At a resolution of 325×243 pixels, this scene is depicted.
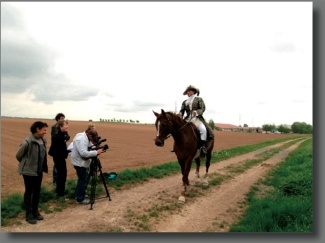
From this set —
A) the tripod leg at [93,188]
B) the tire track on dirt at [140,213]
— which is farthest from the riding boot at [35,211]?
the tripod leg at [93,188]

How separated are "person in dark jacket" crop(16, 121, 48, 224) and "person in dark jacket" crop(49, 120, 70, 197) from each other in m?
1.59

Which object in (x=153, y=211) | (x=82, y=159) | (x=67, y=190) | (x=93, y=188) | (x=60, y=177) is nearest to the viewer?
(x=153, y=211)

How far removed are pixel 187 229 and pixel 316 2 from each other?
5816 millimetres

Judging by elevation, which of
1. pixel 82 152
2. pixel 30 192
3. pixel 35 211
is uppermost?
pixel 82 152

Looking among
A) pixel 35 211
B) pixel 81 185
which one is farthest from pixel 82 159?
pixel 35 211

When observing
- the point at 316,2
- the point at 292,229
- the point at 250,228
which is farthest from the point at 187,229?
the point at 316,2

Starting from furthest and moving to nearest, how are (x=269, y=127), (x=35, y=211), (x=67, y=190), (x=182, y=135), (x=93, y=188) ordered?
(x=269, y=127) → (x=182, y=135) → (x=67, y=190) → (x=93, y=188) → (x=35, y=211)

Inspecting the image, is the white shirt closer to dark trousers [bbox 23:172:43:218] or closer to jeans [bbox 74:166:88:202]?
jeans [bbox 74:166:88:202]

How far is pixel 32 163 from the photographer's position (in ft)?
19.3

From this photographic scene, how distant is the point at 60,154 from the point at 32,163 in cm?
199

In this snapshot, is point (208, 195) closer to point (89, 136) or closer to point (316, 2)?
point (89, 136)

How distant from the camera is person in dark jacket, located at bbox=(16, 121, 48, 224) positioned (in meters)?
5.85

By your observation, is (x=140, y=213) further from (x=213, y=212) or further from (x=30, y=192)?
(x=30, y=192)

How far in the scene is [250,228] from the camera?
573 centimetres
